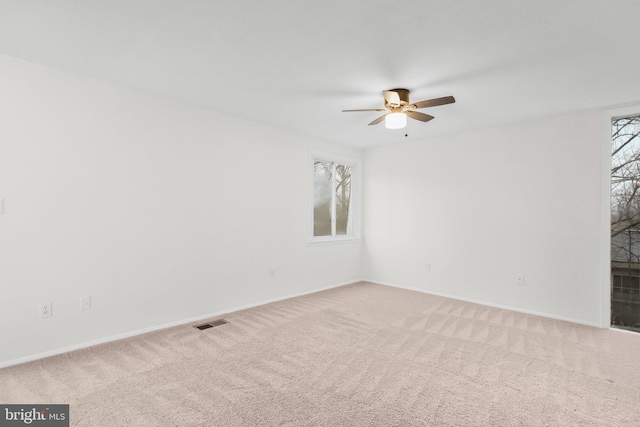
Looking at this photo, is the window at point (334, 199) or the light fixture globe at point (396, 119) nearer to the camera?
the light fixture globe at point (396, 119)

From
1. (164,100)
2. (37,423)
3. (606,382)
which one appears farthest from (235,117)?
(606,382)

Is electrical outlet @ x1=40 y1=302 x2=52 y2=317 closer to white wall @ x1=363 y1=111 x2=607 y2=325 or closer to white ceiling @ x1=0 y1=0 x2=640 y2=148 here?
white ceiling @ x1=0 y1=0 x2=640 y2=148

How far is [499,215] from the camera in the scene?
4398 millimetres

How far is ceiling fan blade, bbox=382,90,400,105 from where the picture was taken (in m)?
3.04

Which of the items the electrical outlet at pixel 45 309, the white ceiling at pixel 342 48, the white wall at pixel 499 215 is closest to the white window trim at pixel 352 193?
the white wall at pixel 499 215

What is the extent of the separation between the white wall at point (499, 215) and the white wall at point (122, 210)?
2.04m

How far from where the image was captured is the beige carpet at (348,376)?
6.44 ft

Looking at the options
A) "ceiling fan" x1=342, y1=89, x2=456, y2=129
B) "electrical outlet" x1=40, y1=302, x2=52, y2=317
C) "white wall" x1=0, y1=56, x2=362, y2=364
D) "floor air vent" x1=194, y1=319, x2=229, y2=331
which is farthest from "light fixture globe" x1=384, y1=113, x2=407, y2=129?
"electrical outlet" x1=40, y1=302, x2=52, y2=317

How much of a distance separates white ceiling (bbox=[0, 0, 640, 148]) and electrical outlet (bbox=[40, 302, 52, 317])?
199 centimetres

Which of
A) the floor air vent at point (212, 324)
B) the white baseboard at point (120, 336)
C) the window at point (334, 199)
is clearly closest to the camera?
the white baseboard at point (120, 336)

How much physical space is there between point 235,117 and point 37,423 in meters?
3.31

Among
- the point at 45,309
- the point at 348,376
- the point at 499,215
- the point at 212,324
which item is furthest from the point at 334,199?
the point at 45,309

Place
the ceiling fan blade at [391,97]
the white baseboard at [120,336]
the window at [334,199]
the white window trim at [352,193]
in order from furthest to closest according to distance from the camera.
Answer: the window at [334,199]
the white window trim at [352,193]
the ceiling fan blade at [391,97]
the white baseboard at [120,336]

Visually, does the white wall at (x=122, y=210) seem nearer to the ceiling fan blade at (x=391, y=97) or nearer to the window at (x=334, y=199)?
the window at (x=334, y=199)
